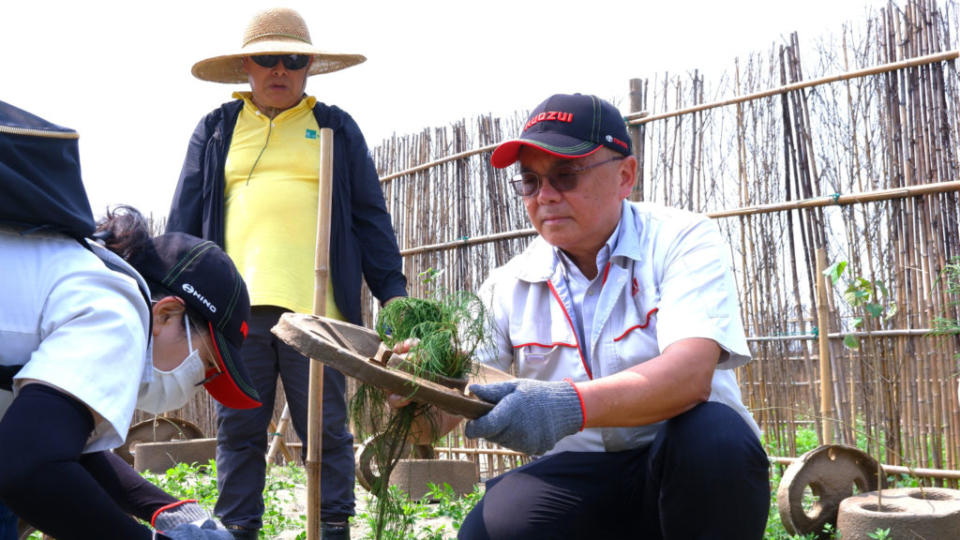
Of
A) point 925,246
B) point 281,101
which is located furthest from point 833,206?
point 281,101

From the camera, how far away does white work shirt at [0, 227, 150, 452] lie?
174 cm

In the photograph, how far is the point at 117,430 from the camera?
180 centimetres

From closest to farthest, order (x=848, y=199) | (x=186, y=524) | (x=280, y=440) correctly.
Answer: (x=186, y=524)
(x=848, y=199)
(x=280, y=440)

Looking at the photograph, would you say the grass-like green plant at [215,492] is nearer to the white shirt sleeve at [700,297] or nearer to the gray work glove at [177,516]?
the gray work glove at [177,516]

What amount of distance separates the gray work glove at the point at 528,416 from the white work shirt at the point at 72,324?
0.72 m

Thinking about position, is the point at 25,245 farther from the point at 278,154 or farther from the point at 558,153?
the point at 278,154

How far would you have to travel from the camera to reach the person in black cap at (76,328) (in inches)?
66.2

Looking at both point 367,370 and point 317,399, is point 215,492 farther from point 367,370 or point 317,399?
point 367,370

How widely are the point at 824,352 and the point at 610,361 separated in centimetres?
258

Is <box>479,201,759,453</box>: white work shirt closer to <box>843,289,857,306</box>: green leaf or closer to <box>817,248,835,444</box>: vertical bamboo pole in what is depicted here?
<box>843,289,857,306</box>: green leaf

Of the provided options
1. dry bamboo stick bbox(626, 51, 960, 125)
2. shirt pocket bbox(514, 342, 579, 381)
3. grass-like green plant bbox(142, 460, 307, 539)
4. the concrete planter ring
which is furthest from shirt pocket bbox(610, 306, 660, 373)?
dry bamboo stick bbox(626, 51, 960, 125)

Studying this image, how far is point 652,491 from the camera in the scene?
7.59ft

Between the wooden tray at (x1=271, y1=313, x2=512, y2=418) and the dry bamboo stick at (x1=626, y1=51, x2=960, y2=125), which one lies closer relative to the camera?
the wooden tray at (x1=271, y1=313, x2=512, y2=418)

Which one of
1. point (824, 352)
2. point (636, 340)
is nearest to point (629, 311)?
point (636, 340)
